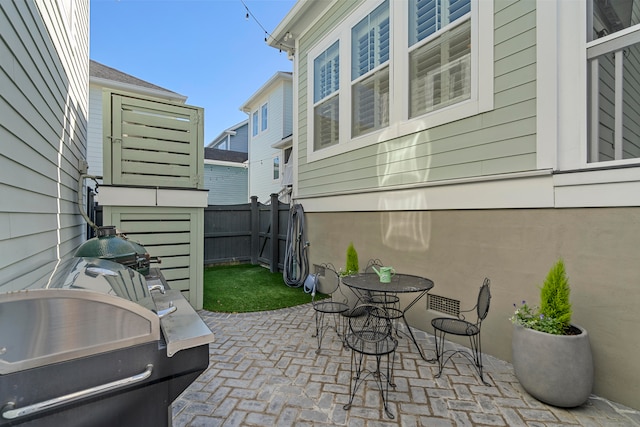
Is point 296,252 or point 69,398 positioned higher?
point 69,398

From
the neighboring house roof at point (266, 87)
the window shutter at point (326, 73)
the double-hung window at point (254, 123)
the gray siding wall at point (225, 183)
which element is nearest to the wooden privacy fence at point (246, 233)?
the window shutter at point (326, 73)

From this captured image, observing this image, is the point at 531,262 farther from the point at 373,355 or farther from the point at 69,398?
the point at 69,398

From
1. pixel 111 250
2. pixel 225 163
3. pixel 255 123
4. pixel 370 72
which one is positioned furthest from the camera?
pixel 225 163

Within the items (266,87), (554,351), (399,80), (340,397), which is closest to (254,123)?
(266,87)

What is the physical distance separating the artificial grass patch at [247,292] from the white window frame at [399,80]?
2.78 metres

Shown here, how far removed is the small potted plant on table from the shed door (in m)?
4.58

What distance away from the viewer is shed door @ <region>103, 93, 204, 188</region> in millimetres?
4094

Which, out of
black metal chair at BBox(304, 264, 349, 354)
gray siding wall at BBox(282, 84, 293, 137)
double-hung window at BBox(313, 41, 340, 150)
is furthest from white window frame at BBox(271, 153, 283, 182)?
black metal chair at BBox(304, 264, 349, 354)

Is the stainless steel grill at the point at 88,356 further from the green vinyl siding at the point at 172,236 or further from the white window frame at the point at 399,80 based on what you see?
the white window frame at the point at 399,80

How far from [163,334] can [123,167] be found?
3.74 metres

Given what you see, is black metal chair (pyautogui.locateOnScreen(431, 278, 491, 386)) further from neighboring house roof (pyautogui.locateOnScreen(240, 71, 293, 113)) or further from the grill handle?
neighboring house roof (pyautogui.locateOnScreen(240, 71, 293, 113))

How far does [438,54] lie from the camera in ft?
12.6

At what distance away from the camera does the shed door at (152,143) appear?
4.09 metres

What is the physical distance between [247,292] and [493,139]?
4758 millimetres
